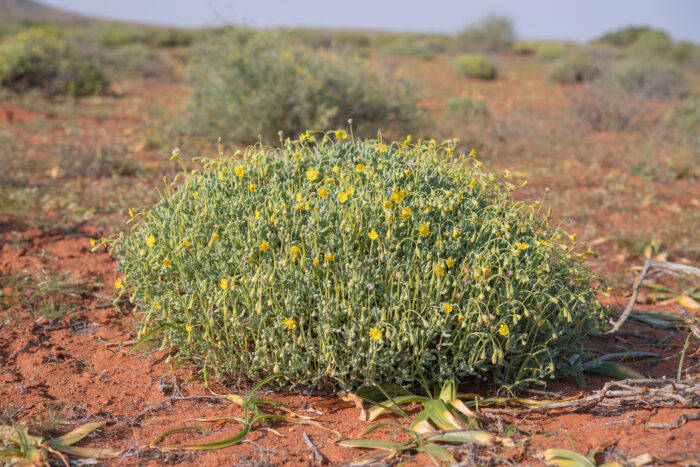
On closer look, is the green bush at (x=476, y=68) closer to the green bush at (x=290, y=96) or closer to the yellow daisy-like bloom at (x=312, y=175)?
the green bush at (x=290, y=96)

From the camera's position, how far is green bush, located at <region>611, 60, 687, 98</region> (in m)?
12.6

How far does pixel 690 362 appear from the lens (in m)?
2.98

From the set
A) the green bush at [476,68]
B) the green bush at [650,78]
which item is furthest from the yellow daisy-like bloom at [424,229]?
the green bush at [476,68]

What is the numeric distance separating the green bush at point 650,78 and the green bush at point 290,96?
6880 mm

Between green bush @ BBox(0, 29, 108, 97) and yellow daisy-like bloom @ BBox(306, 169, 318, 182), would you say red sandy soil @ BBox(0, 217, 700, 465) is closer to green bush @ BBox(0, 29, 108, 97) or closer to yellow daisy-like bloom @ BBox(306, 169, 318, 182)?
yellow daisy-like bloom @ BBox(306, 169, 318, 182)

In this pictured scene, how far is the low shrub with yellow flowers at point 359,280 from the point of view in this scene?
2322 millimetres

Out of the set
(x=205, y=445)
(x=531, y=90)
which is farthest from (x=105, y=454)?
(x=531, y=90)

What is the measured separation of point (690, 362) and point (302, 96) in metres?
5.31

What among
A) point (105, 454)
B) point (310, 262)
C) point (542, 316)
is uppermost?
point (310, 262)

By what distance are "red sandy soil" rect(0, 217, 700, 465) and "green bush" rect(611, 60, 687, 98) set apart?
11.0m

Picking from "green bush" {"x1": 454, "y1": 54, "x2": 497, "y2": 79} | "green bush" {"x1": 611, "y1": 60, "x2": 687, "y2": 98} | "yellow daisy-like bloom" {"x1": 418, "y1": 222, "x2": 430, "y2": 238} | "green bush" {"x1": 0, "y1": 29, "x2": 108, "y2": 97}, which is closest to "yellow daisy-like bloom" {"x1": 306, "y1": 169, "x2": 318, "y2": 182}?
"yellow daisy-like bloom" {"x1": 418, "y1": 222, "x2": 430, "y2": 238}

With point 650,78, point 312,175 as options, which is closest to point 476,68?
point 650,78

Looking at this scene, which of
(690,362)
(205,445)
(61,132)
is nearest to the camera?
(205,445)

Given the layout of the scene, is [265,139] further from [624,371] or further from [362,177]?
[624,371]
